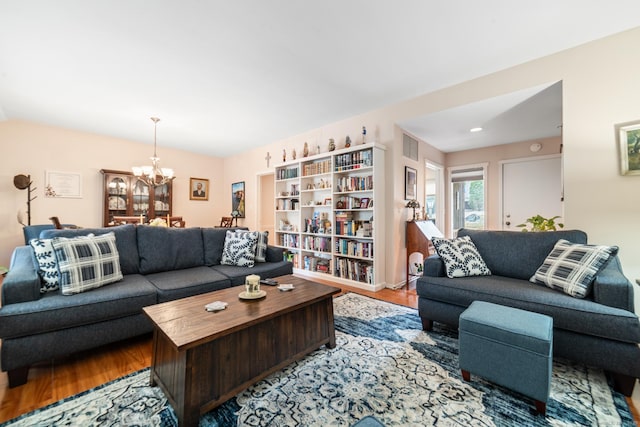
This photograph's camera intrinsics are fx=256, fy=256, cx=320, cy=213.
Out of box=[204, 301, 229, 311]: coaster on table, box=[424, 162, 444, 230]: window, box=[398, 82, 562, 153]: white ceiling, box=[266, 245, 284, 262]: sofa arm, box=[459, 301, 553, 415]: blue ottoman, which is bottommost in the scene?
box=[459, 301, 553, 415]: blue ottoman

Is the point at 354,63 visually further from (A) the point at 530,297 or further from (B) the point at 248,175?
(B) the point at 248,175

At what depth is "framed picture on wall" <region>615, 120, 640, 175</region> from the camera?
7.24 feet

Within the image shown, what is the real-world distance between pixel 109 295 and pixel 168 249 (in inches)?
37.6

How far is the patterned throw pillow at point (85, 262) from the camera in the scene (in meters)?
1.90

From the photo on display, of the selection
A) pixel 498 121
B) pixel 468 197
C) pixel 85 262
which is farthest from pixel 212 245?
pixel 468 197

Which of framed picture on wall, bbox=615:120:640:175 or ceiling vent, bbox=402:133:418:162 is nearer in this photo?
framed picture on wall, bbox=615:120:640:175

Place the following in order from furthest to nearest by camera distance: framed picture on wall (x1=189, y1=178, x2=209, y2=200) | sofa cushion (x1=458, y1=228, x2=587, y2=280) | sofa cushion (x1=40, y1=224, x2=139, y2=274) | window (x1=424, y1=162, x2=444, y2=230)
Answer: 1. framed picture on wall (x1=189, y1=178, x2=209, y2=200)
2. window (x1=424, y1=162, x2=444, y2=230)
3. sofa cushion (x1=40, y1=224, x2=139, y2=274)
4. sofa cushion (x1=458, y1=228, x2=587, y2=280)

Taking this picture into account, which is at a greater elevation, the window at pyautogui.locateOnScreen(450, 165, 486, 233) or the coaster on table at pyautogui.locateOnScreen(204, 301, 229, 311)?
the window at pyautogui.locateOnScreen(450, 165, 486, 233)

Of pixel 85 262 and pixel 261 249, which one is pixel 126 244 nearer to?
pixel 85 262

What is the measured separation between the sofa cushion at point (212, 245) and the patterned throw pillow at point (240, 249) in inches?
3.1

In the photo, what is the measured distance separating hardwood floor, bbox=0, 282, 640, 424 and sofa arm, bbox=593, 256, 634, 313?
20.2 inches

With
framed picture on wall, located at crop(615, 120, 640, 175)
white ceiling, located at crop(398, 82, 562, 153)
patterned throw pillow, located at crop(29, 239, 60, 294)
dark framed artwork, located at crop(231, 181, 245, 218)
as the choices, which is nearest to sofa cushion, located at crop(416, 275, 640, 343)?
framed picture on wall, located at crop(615, 120, 640, 175)

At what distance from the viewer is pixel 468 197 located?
16.8ft

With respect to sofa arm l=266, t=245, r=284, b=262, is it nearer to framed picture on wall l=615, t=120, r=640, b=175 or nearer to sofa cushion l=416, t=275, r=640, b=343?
sofa cushion l=416, t=275, r=640, b=343
